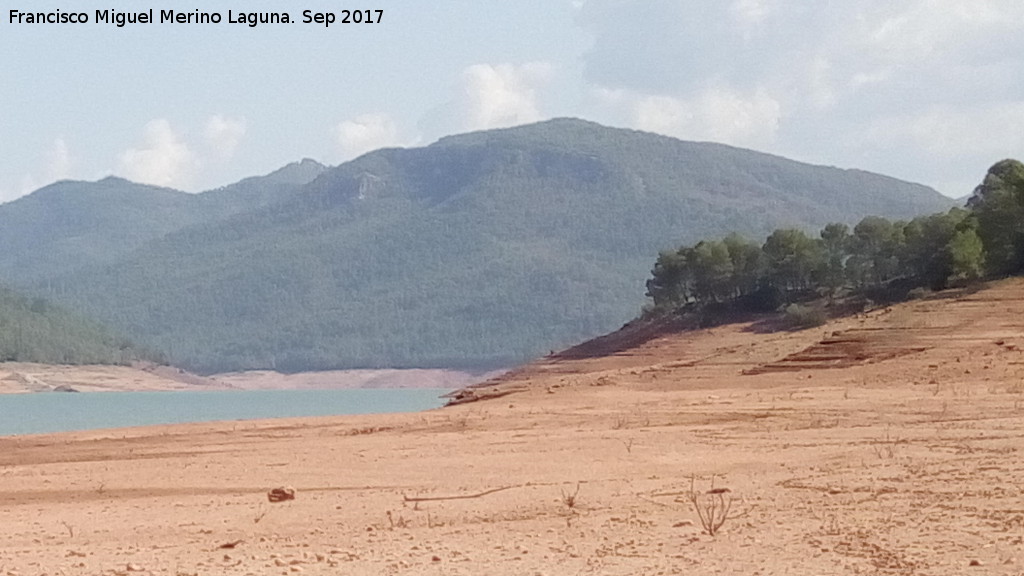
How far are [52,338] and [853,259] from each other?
119 m

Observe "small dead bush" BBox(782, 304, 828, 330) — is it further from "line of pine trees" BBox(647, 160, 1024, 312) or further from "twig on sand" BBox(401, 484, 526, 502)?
"twig on sand" BBox(401, 484, 526, 502)

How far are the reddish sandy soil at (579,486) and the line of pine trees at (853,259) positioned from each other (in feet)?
81.5

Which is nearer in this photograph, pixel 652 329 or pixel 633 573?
pixel 633 573

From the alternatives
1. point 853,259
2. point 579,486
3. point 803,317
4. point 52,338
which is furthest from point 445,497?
point 52,338

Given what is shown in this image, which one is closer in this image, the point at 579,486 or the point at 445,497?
the point at 445,497

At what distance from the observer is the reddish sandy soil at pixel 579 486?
38.4ft

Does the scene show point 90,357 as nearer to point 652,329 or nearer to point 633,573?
point 652,329

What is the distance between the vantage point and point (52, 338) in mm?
174000

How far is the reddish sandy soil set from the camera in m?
11.7

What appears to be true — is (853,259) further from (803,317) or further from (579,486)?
(579,486)

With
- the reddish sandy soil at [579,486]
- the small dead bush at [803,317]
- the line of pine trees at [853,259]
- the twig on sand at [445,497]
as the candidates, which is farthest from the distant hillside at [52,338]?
the twig on sand at [445,497]

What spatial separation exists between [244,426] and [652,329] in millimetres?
49847

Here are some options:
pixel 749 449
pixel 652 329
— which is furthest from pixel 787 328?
pixel 749 449

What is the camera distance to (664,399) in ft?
110
